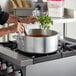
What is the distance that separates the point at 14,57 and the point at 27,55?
79mm

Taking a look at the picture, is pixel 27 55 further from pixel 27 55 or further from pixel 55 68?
pixel 55 68

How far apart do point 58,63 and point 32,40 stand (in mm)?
215

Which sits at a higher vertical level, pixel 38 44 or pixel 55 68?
pixel 38 44

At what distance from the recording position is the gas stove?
115 cm

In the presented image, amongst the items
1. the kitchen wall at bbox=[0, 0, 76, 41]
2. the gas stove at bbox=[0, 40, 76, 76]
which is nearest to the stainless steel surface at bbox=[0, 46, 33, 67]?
the gas stove at bbox=[0, 40, 76, 76]

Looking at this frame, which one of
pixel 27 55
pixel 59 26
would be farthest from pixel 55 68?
pixel 59 26

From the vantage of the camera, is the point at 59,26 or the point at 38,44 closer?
the point at 38,44

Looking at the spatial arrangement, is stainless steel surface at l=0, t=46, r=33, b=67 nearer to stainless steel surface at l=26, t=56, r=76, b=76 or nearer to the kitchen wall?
stainless steel surface at l=26, t=56, r=76, b=76

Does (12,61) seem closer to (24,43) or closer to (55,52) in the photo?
(24,43)

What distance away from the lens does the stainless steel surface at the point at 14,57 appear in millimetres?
1134

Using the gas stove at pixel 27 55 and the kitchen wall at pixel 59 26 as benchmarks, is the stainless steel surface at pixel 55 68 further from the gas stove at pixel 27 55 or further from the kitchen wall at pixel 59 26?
the kitchen wall at pixel 59 26

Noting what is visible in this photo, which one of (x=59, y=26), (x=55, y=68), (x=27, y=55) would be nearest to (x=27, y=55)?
(x=27, y=55)

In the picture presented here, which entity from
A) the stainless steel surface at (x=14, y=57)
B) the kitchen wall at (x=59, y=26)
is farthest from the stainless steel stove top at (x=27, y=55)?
the kitchen wall at (x=59, y=26)

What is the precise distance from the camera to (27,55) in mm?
1229
